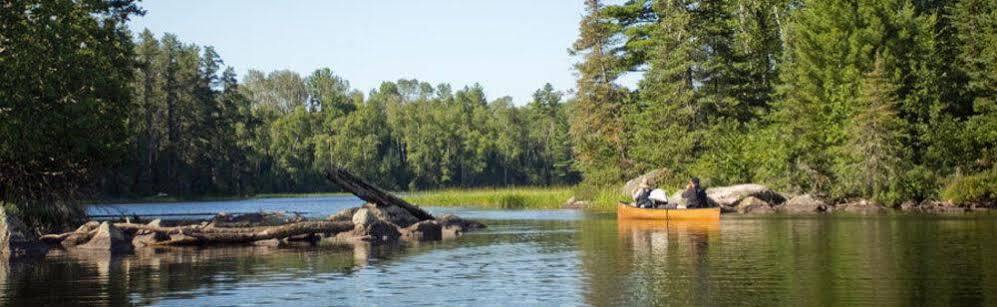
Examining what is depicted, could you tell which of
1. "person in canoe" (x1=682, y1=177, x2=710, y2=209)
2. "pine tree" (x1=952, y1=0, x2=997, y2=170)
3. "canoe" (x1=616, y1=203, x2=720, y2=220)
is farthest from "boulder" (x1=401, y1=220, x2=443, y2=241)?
"pine tree" (x1=952, y1=0, x2=997, y2=170)

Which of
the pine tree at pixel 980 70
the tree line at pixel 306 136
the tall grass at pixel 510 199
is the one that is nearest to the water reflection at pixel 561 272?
the pine tree at pixel 980 70

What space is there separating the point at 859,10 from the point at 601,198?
1945 centimetres

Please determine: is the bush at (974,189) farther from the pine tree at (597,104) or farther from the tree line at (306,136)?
the tree line at (306,136)

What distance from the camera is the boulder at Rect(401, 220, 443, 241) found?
121 ft

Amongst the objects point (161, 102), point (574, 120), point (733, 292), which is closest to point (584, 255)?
point (733, 292)

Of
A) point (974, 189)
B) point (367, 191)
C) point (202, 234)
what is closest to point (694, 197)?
point (367, 191)

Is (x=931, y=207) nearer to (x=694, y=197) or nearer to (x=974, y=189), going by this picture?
(x=974, y=189)

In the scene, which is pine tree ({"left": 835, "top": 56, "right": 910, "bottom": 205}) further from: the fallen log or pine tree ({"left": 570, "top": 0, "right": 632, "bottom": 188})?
the fallen log

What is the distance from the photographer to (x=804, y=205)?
5691cm

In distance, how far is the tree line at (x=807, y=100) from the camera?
57.6 m

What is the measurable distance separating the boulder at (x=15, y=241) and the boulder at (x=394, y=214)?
38.2 ft

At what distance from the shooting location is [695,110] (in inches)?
2820

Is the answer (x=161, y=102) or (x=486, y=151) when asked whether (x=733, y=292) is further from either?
(x=486, y=151)

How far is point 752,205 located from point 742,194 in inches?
59.6
